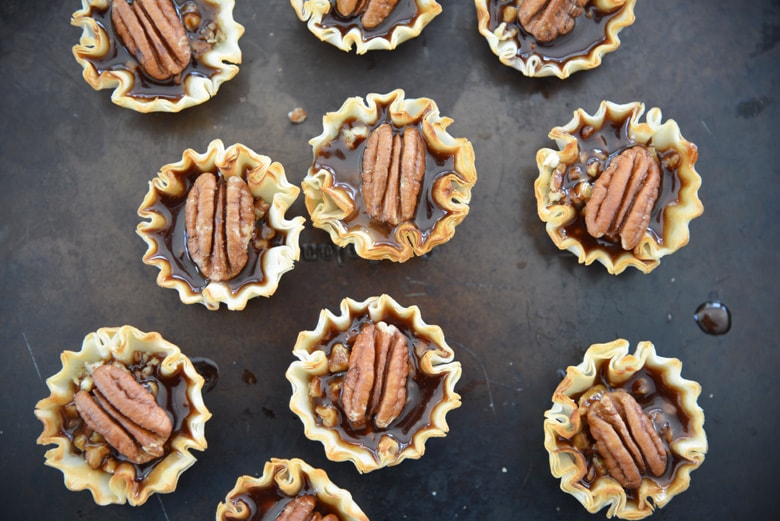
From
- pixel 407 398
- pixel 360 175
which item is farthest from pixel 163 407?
pixel 360 175

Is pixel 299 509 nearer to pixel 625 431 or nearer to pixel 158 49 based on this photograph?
pixel 625 431

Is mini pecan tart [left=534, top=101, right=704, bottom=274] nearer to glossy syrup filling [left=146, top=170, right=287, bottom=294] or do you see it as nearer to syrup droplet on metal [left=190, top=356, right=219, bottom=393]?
glossy syrup filling [left=146, top=170, right=287, bottom=294]

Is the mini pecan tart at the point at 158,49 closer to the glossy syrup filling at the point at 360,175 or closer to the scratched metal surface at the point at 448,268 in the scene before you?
the scratched metal surface at the point at 448,268

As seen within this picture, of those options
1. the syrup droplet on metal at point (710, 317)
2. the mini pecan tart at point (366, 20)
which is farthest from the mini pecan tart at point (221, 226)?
the syrup droplet on metal at point (710, 317)

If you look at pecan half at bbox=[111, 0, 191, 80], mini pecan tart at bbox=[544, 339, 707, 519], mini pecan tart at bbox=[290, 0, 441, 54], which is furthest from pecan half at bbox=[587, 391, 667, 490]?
pecan half at bbox=[111, 0, 191, 80]

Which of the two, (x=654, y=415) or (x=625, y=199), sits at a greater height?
(x=625, y=199)

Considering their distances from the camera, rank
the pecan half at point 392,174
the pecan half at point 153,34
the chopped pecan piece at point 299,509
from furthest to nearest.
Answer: the pecan half at point 153,34 → the pecan half at point 392,174 → the chopped pecan piece at point 299,509

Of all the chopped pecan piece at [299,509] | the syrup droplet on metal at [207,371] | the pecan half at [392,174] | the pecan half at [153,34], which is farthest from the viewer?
the syrup droplet on metal at [207,371]
